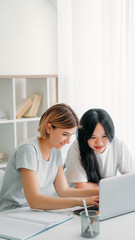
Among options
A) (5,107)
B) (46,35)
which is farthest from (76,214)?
(46,35)

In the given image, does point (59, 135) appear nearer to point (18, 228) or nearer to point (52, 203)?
point (52, 203)

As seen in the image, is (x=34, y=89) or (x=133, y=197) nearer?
(x=133, y=197)

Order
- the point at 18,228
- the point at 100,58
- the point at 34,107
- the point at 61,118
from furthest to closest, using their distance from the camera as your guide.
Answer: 1. the point at 34,107
2. the point at 100,58
3. the point at 61,118
4. the point at 18,228

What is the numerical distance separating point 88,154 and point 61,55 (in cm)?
165

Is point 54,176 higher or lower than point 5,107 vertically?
lower

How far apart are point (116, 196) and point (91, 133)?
605 millimetres

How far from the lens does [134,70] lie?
3098 mm

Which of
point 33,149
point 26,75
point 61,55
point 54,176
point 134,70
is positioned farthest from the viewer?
point 61,55

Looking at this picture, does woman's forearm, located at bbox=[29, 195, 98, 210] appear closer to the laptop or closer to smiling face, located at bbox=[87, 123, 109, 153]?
the laptop

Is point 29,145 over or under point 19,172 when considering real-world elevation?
over

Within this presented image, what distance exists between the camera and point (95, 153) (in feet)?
7.99

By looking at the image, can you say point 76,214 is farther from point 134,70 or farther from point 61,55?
Result: point 61,55

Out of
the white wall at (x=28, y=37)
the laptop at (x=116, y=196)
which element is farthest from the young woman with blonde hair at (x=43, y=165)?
the white wall at (x=28, y=37)

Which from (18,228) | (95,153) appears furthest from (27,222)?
(95,153)
